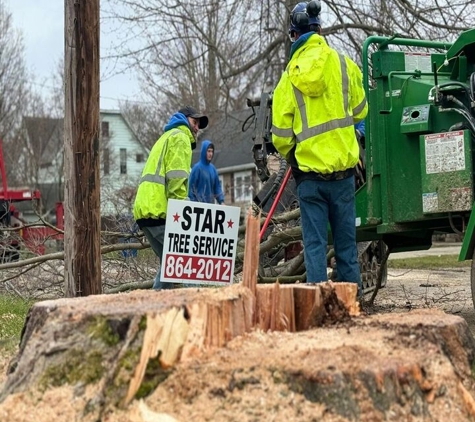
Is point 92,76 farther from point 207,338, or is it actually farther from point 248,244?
point 207,338

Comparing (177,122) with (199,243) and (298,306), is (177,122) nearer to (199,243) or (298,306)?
(199,243)

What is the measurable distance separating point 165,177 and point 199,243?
0.66 metres

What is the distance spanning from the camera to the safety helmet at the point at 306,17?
19.5 ft

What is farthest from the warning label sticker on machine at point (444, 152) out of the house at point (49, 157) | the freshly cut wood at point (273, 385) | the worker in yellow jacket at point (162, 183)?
the house at point (49, 157)

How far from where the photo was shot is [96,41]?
637 centimetres

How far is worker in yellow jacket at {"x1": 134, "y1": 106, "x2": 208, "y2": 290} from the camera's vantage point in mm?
7262

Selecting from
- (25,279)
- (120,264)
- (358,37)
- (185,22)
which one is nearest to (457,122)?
(120,264)

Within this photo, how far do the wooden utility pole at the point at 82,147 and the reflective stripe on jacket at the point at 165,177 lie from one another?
0.87 meters

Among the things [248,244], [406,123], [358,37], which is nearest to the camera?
[248,244]

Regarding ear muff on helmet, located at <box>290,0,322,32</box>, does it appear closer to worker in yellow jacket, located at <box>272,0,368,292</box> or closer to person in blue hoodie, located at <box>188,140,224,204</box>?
worker in yellow jacket, located at <box>272,0,368,292</box>

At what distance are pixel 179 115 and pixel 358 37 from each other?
26.2 ft

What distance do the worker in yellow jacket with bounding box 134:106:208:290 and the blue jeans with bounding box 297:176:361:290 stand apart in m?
1.58

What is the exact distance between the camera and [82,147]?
6.32m

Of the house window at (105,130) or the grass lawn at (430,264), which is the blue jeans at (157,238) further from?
the house window at (105,130)
